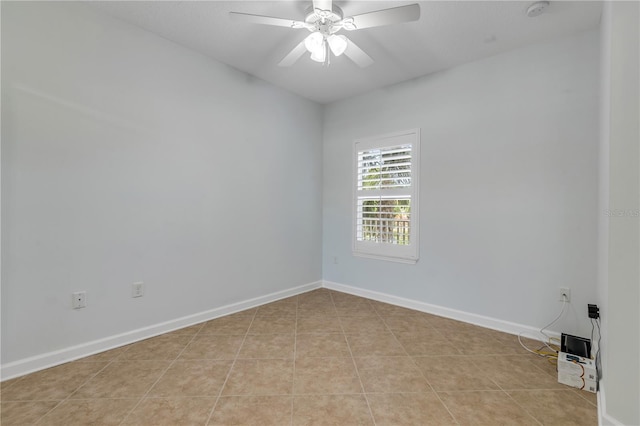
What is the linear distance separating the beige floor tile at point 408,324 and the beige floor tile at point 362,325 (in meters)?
0.08

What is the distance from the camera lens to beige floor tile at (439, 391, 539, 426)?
4.83 ft

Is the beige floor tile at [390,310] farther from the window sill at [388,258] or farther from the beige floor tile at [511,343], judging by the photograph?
the beige floor tile at [511,343]

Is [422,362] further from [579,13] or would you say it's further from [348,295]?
[579,13]

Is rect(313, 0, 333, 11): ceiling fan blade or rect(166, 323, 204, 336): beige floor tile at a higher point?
rect(313, 0, 333, 11): ceiling fan blade

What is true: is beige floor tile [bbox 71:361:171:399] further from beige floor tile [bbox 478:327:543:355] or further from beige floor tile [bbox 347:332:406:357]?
beige floor tile [bbox 478:327:543:355]

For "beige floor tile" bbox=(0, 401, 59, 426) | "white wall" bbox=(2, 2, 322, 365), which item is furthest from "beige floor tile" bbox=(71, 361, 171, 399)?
"white wall" bbox=(2, 2, 322, 365)

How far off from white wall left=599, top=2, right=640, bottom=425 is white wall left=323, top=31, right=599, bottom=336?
1.10 metres

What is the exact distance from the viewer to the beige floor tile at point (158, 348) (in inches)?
82.8

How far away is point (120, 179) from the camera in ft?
7.46

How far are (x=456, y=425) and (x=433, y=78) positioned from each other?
3.08m

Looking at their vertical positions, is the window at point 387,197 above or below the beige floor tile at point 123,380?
above

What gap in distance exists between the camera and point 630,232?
4.29ft

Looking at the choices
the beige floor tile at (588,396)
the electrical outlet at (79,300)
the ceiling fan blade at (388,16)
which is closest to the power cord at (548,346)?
the beige floor tile at (588,396)

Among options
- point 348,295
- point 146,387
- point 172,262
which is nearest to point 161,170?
point 172,262
